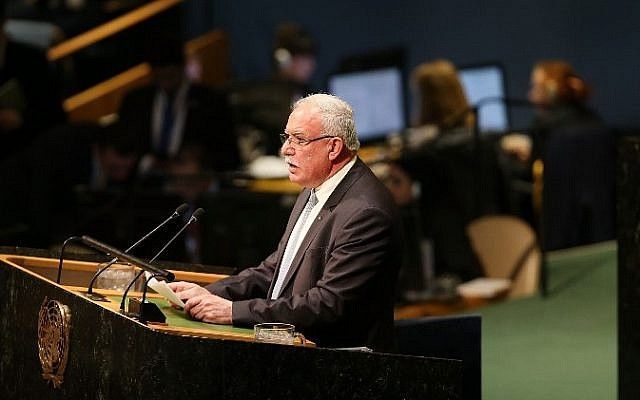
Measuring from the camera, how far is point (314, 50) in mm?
11781

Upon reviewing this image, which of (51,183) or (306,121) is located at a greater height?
(306,121)

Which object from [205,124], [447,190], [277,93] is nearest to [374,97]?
[277,93]

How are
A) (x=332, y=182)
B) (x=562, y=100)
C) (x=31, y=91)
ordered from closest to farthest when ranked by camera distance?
(x=332, y=182) → (x=31, y=91) → (x=562, y=100)

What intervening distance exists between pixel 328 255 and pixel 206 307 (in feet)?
1.30

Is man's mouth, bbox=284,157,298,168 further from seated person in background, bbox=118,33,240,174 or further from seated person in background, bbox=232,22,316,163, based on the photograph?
seated person in background, bbox=232,22,316,163

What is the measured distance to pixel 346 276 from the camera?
444 centimetres

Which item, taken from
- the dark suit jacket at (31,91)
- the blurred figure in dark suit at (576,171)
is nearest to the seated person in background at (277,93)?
the blurred figure in dark suit at (576,171)

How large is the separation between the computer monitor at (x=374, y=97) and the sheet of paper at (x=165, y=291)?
21.1 ft

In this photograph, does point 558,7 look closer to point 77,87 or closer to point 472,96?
point 472,96

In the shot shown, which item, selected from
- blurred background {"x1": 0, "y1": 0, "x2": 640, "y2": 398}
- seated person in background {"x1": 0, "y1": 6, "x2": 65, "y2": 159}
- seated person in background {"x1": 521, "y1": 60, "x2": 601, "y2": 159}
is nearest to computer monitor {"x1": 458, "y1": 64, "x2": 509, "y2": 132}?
blurred background {"x1": 0, "y1": 0, "x2": 640, "y2": 398}

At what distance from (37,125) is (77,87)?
15.0 feet

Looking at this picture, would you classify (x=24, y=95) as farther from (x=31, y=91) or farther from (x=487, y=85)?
(x=487, y=85)

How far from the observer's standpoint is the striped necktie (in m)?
4.76

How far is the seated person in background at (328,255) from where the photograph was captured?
4.44 metres
